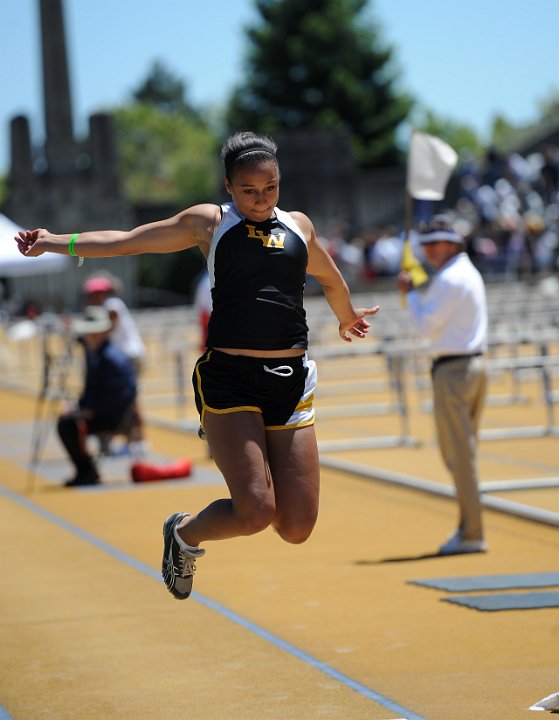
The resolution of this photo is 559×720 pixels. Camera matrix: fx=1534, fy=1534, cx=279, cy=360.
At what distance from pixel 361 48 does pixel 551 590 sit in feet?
252

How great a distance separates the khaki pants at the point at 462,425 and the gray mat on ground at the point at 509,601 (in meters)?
1.43

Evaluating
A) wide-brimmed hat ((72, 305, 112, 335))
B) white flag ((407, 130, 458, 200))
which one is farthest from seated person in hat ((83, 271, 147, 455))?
white flag ((407, 130, 458, 200))

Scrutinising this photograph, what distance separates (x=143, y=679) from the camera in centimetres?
641

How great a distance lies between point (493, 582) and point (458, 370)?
63.3 inches

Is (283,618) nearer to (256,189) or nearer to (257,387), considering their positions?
(257,387)

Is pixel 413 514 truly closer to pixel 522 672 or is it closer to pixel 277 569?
pixel 277 569

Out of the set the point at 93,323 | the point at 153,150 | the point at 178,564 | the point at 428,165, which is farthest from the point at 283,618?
the point at 153,150

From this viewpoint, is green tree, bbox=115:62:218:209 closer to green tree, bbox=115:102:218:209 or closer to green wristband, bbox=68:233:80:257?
green tree, bbox=115:102:218:209

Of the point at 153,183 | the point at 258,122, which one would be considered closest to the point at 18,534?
the point at 258,122

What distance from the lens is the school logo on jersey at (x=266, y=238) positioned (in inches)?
236

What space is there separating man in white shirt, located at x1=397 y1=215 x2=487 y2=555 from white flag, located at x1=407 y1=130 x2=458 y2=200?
86 centimetres

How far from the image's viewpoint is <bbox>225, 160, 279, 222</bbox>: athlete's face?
5.98 m

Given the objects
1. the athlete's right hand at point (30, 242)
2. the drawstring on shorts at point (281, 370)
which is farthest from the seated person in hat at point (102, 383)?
the drawstring on shorts at point (281, 370)

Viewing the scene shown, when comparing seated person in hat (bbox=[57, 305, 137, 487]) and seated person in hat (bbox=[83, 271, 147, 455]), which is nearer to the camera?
seated person in hat (bbox=[57, 305, 137, 487])
